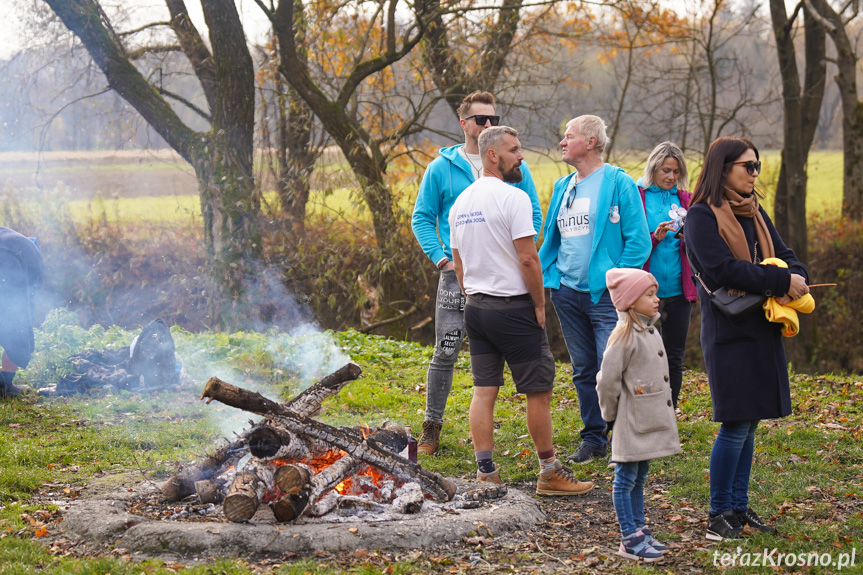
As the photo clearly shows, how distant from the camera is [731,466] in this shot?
3904mm

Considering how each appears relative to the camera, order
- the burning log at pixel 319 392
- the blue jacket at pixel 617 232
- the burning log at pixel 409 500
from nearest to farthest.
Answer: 1. the burning log at pixel 409 500
2. the burning log at pixel 319 392
3. the blue jacket at pixel 617 232

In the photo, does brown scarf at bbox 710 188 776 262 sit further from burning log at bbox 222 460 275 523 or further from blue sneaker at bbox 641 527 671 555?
burning log at bbox 222 460 275 523

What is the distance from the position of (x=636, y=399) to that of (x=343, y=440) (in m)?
1.62

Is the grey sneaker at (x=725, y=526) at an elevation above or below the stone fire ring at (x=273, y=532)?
above

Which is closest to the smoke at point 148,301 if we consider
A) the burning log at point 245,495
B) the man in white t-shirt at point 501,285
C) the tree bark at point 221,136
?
the tree bark at point 221,136

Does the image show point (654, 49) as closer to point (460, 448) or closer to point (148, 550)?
point (460, 448)

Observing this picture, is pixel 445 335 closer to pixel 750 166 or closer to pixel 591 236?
pixel 591 236

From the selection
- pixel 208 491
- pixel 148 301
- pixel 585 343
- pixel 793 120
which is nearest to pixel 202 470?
pixel 208 491

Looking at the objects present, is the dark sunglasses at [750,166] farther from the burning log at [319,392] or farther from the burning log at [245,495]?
the burning log at [245,495]

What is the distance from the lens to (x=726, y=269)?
3777mm

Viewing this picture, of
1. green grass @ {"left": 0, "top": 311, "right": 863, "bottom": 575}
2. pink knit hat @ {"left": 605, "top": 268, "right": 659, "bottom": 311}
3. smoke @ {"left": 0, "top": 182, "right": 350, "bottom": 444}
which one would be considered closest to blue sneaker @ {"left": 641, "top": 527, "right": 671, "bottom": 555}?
green grass @ {"left": 0, "top": 311, "right": 863, "bottom": 575}

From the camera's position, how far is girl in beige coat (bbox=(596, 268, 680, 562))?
11.8 ft

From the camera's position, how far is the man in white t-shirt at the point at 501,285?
436 centimetres

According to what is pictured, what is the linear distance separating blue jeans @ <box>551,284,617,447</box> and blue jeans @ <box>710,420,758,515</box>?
139 centimetres
